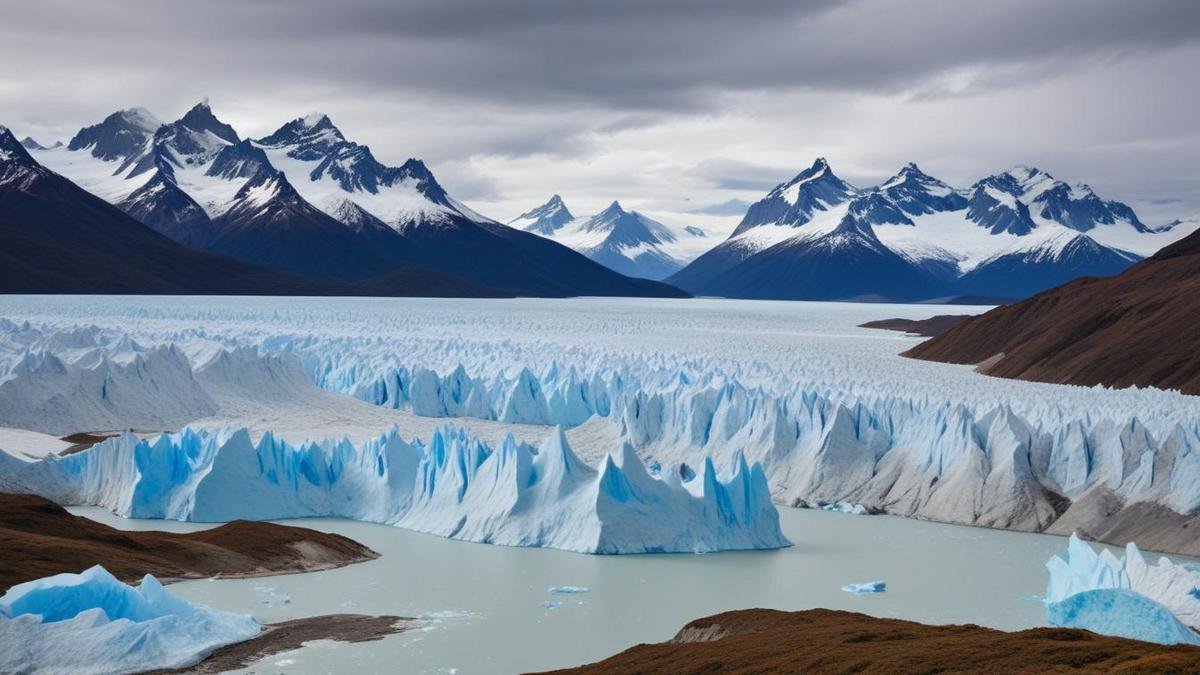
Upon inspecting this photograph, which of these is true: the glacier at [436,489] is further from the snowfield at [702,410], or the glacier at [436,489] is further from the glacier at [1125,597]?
the glacier at [1125,597]

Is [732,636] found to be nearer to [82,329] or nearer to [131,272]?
[82,329]

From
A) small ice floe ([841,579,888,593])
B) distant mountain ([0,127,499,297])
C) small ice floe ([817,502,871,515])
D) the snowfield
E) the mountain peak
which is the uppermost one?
the mountain peak

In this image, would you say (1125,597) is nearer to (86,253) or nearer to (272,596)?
(272,596)

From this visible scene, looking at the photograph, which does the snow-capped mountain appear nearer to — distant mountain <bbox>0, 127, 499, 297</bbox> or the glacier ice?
distant mountain <bbox>0, 127, 499, 297</bbox>

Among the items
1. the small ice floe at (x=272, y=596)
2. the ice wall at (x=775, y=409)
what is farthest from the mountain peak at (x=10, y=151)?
the small ice floe at (x=272, y=596)

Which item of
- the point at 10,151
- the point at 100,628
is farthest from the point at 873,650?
the point at 10,151

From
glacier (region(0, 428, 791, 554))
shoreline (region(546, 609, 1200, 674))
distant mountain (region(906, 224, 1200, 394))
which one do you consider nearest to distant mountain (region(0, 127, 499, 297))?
distant mountain (region(906, 224, 1200, 394))

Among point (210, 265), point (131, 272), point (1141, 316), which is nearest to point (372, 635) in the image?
point (1141, 316)
